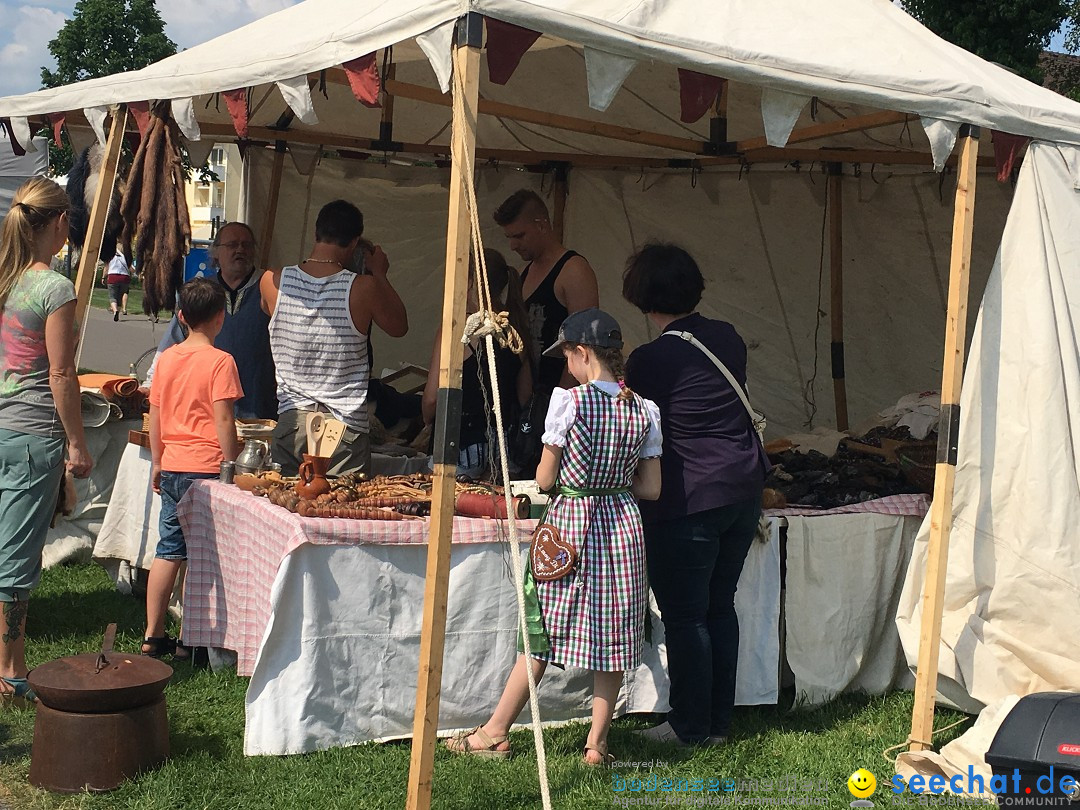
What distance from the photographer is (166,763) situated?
11.7 feet

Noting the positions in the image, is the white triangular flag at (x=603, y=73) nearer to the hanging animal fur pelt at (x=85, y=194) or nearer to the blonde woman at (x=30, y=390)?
the blonde woman at (x=30, y=390)

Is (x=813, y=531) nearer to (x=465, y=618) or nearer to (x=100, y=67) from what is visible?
(x=465, y=618)

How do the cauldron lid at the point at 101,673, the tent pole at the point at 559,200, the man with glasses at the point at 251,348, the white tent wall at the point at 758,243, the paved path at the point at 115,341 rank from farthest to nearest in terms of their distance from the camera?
1. the paved path at the point at 115,341
2. the tent pole at the point at 559,200
3. the white tent wall at the point at 758,243
4. the man with glasses at the point at 251,348
5. the cauldron lid at the point at 101,673

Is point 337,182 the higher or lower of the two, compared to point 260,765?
higher

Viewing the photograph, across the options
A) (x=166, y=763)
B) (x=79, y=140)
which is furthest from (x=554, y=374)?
(x=79, y=140)

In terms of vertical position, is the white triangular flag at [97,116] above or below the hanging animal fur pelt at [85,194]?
above

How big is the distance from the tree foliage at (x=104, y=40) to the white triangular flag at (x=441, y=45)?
48.4m

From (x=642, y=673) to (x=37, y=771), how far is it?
2.02 m

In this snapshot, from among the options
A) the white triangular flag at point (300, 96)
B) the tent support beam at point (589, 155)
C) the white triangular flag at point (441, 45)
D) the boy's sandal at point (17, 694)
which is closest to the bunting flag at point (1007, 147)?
the tent support beam at point (589, 155)

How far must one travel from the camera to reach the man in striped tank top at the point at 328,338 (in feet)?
14.3

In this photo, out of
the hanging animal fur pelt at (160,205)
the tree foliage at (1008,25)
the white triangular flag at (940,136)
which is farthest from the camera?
the tree foliage at (1008,25)

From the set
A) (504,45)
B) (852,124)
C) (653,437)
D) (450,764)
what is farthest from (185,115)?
(852,124)

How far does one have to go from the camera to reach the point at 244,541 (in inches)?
163

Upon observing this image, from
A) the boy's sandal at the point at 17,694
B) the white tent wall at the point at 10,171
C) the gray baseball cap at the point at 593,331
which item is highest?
the white tent wall at the point at 10,171
